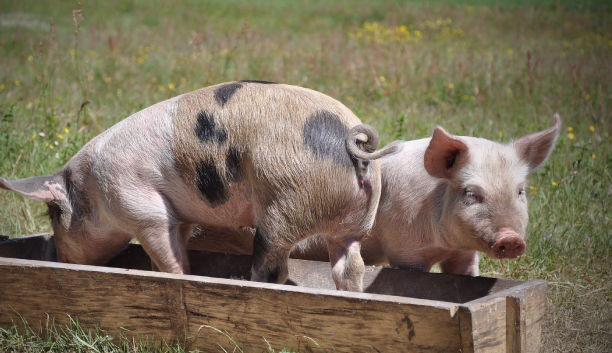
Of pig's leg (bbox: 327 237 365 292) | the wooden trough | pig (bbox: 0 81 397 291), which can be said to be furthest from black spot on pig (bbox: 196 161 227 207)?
pig's leg (bbox: 327 237 365 292)

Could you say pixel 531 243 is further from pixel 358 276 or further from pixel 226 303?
pixel 226 303

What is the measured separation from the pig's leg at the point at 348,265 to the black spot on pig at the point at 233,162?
1.97ft

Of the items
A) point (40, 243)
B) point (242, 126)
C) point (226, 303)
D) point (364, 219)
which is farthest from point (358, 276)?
point (40, 243)

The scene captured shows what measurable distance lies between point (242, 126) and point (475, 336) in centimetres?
152

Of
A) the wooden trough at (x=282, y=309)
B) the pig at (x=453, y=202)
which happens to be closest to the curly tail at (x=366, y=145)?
the pig at (x=453, y=202)

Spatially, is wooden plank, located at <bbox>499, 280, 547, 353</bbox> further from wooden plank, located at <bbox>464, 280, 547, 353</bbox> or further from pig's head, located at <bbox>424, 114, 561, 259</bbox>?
pig's head, located at <bbox>424, 114, 561, 259</bbox>

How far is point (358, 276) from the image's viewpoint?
346cm

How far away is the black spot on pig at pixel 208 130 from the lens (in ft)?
11.3

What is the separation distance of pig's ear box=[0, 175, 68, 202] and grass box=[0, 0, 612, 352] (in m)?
0.78

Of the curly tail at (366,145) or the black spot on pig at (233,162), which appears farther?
the black spot on pig at (233,162)

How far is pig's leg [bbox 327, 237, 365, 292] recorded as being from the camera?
3.45 metres

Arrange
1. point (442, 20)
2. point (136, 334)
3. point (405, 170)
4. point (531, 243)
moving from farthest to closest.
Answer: point (442, 20), point (531, 243), point (405, 170), point (136, 334)

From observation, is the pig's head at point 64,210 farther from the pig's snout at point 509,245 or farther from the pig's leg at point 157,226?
the pig's snout at point 509,245

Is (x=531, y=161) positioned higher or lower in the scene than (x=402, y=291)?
higher
